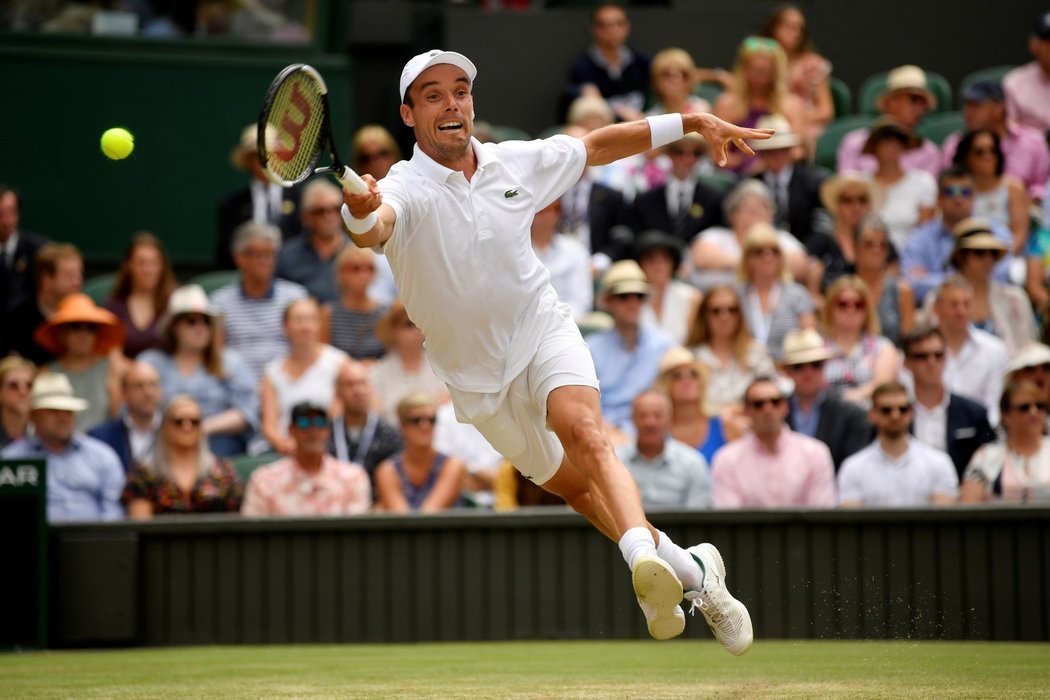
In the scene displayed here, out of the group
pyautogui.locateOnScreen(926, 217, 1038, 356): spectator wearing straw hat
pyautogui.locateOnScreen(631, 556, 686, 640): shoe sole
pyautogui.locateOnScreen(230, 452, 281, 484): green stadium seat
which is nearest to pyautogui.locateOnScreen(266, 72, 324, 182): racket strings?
pyautogui.locateOnScreen(631, 556, 686, 640): shoe sole

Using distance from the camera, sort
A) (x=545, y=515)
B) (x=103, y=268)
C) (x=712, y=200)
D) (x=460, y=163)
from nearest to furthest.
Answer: (x=460, y=163) < (x=545, y=515) < (x=712, y=200) < (x=103, y=268)

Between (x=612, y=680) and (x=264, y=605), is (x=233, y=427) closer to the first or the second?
(x=264, y=605)

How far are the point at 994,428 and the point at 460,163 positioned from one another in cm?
452

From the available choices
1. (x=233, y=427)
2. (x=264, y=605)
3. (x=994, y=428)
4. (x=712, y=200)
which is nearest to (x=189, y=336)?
(x=233, y=427)

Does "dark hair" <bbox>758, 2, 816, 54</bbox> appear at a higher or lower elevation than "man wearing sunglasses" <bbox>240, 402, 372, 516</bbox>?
higher

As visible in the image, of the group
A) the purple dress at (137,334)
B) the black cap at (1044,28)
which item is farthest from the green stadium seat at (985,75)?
the purple dress at (137,334)

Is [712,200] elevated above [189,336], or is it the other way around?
[712,200]

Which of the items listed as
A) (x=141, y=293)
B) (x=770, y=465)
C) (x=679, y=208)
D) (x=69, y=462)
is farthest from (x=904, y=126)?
(x=69, y=462)

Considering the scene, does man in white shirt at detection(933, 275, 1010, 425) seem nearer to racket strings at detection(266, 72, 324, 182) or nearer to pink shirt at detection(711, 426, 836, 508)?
pink shirt at detection(711, 426, 836, 508)

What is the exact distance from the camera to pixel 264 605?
8734mm

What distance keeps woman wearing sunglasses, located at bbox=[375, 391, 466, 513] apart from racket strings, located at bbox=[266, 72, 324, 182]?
141 inches

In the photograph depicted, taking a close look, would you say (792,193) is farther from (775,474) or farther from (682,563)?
(682,563)

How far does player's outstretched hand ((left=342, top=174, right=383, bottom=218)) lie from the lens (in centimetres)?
520

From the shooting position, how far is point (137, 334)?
10.2m
